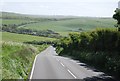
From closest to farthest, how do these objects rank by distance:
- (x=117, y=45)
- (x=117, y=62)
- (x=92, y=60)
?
(x=117, y=62)
(x=117, y=45)
(x=92, y=60)

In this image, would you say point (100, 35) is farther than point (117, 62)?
Yes

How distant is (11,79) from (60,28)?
166123mm

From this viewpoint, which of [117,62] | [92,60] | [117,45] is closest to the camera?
[117,62]

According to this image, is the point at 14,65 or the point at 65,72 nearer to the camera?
the point at 14,65

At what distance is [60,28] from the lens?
594ft

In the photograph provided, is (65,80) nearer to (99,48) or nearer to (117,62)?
(117,62)

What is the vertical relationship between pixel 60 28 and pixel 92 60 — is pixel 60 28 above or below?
below

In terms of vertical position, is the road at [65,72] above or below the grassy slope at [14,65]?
below

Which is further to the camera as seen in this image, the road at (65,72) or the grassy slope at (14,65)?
the road at (65,72)

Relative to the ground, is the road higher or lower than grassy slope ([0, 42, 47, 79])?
lower

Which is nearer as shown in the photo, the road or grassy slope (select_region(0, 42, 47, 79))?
grassy slope (select_region(0, 42, 47, 79))

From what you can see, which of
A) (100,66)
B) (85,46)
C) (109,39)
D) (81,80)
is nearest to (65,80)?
(81,80)

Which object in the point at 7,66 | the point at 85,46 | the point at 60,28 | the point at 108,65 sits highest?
the point at 7,66

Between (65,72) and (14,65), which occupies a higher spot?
(14,65)
